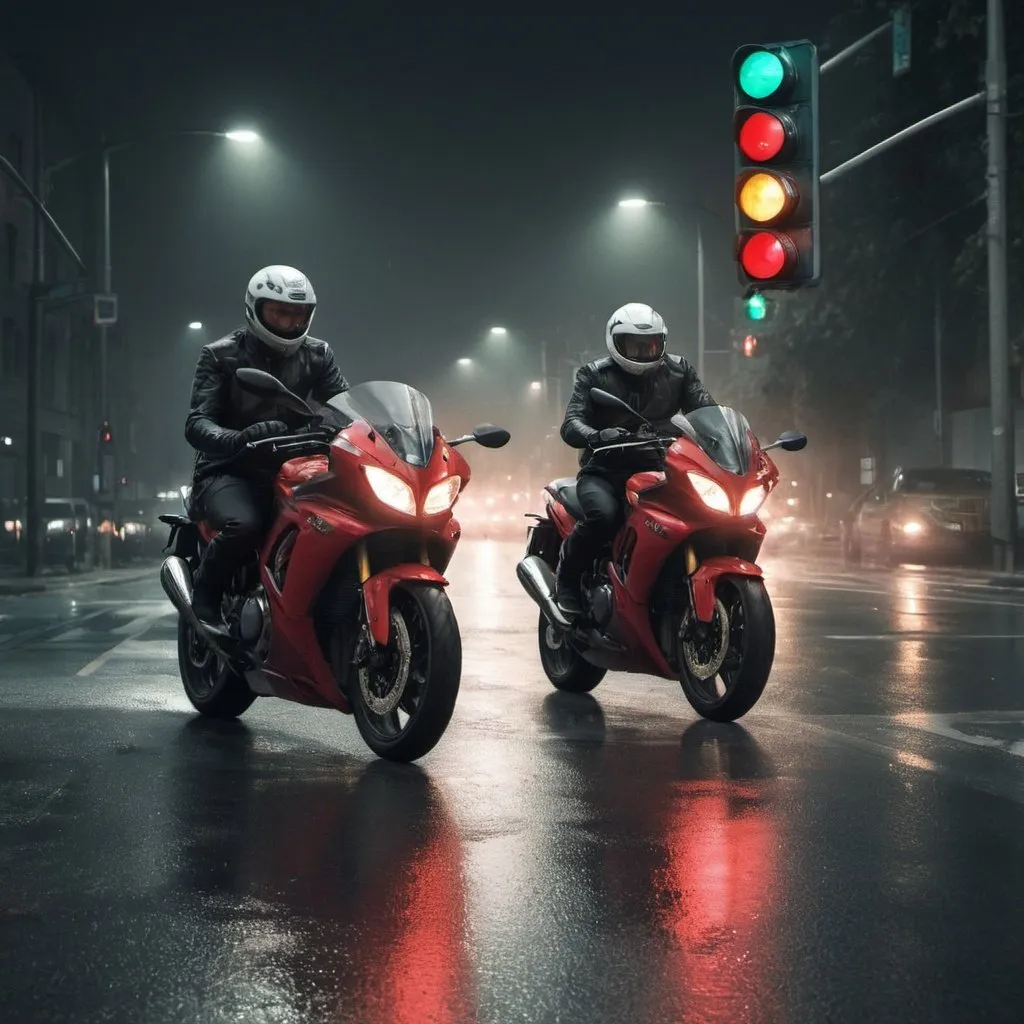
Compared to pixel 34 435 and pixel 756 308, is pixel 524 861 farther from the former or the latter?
pixel 34 435

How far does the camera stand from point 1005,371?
24.5m

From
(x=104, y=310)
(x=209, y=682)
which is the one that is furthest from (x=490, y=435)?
(x=104, y=310)

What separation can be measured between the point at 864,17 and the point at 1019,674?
81.4ft

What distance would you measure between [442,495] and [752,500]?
1.89 m

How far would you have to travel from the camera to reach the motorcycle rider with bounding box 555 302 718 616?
9.04 meters

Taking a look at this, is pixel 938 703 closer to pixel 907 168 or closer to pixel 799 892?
pixel 799 892

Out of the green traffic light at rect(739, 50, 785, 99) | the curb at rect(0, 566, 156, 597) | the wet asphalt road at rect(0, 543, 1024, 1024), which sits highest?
the green traffic light at rect(739, 50, 785, 99)

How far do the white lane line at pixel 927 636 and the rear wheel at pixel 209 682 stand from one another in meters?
6.20

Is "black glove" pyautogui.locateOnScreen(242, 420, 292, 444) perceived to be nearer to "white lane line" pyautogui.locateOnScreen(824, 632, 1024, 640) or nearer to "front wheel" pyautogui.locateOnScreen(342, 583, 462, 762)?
"front wheel" pyautogui.locateOnScreen(342, 583, 462, 762)

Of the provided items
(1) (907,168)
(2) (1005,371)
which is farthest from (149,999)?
(1) (907,168)

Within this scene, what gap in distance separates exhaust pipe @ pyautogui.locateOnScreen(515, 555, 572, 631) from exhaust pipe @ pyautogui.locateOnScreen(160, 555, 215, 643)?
6.28ft

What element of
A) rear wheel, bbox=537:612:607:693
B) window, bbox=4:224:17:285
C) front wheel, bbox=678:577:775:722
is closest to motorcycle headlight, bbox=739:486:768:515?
front wheel, bbox=678:577:775:722

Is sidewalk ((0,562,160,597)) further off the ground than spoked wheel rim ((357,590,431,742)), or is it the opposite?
spoked wheel rim ((357,590,431,742))

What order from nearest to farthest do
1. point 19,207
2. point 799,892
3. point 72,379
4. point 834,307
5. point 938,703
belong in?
point 799,892
point 938,703
point 834,307
point 19,207
point 72,379
